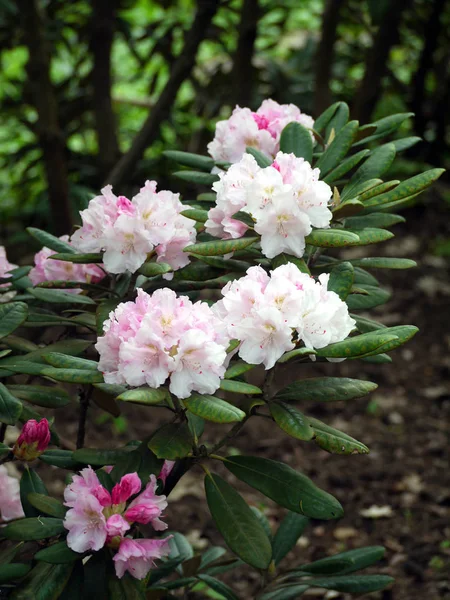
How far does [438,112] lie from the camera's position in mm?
4422

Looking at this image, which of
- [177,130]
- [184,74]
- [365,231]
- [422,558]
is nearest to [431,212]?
[177,130]

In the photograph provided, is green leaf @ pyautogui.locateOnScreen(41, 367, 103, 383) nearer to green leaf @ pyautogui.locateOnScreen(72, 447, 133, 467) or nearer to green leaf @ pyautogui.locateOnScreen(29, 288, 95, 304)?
green leaf @ pyautogui.locateOnScreen(72, 447, 133, 467)

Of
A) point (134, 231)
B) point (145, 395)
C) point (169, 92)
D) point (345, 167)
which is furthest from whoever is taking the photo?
→ point (169, 92)

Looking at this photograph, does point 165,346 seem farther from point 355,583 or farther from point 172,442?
point 355,583

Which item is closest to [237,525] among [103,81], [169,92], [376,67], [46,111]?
[169,92]

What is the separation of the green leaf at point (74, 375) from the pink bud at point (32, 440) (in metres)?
0.15

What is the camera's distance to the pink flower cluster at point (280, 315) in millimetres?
1089

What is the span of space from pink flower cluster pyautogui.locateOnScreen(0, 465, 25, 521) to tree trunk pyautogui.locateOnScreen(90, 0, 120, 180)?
6.10 ft

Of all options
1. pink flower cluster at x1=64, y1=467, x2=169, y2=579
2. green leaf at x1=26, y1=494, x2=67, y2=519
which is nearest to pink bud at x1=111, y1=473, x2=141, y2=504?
pink flower cluster at x1=64, y1=467, x2=169, y2=579

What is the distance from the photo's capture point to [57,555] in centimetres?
117

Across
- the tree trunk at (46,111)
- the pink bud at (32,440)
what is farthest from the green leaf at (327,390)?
the tree trunk at (46,111)

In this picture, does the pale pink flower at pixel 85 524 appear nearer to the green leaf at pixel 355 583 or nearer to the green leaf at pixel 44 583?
the green leaf at pixel 44 583

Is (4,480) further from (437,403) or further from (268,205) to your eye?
(437,403)

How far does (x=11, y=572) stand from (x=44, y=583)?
0.05 metres
